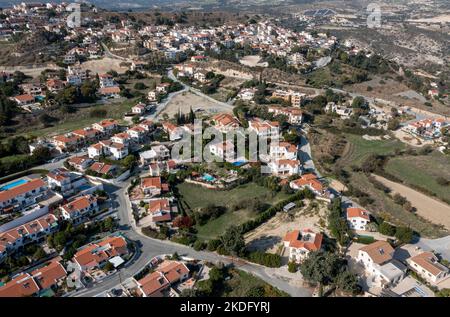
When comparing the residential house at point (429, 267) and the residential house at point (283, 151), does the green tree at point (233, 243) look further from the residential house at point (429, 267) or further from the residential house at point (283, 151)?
the residential house at point (283, 151)

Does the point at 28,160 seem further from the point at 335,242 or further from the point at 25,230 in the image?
the point at 335,242

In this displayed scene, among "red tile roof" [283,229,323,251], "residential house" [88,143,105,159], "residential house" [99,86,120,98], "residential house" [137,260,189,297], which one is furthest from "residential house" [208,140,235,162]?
"residential house" [99,86,120,98]

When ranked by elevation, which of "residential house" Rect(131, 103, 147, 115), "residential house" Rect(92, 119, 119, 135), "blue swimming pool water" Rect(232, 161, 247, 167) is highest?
"residential house" Rect(131, 103, 147, 115)

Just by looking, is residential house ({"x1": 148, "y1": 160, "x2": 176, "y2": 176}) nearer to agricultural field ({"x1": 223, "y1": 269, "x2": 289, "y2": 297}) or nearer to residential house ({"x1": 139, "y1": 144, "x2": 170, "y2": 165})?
residential house ({"x1": 139, "y1": 144, "x2": 170, "y2": 165})

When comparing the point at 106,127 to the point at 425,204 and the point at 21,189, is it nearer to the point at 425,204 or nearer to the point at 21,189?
the point at 21,189

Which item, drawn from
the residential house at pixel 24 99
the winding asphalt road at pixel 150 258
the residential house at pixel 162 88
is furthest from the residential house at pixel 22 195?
the residential house at pixel 162 88

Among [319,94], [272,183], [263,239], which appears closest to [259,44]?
[319,94]
